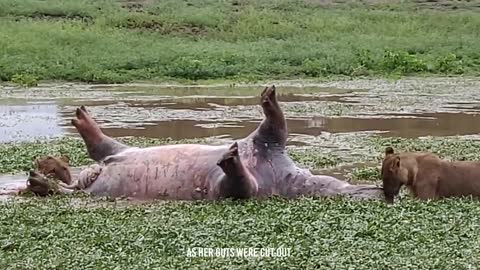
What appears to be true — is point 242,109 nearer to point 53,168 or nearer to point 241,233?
point 53,168

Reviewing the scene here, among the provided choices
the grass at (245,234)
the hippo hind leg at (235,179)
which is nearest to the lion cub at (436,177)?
the grass at (245,234)

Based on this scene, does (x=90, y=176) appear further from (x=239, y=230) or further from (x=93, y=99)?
(x=93, y=99)

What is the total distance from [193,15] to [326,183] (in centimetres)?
2914

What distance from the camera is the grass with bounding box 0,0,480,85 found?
96.0 feet

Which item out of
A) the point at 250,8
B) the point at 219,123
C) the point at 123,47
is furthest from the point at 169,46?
the point at 219,123

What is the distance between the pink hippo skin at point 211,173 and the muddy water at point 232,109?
524 centimetres

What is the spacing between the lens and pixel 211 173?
381 inches

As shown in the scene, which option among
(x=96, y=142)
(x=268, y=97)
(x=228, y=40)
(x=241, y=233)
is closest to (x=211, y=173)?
(x=268, y=97)

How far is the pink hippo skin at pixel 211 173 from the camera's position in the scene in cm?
970

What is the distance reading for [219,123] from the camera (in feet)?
57.0

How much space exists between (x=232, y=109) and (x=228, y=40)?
15.9 metres

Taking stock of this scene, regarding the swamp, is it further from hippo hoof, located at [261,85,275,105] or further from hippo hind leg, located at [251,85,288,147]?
hippo hoof, located at [261,85,275,105]

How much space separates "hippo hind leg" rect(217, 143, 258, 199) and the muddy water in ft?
19.4

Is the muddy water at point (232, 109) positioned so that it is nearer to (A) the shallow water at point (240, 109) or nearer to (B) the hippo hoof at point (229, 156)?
(A) the shallow water at point (240, 109)
